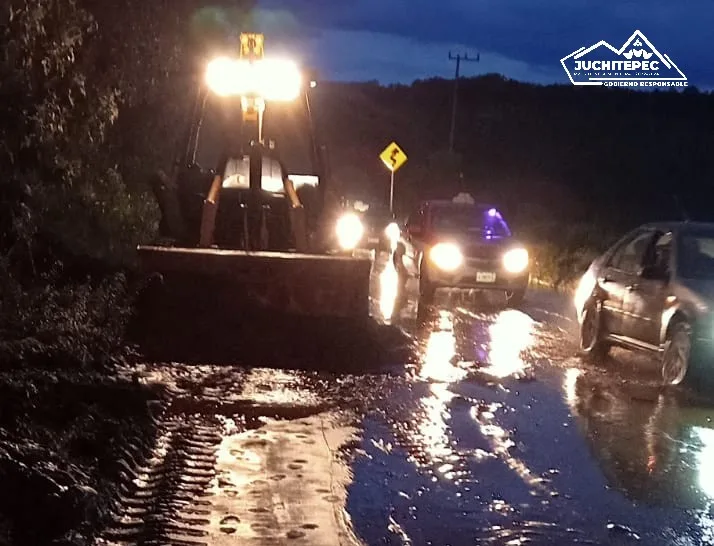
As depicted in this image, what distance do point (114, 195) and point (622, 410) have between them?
9496 mm

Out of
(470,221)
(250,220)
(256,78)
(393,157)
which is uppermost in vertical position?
(393,157)

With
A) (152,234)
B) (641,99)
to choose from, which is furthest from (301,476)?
(641,99)

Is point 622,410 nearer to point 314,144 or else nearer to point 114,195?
point 314,144

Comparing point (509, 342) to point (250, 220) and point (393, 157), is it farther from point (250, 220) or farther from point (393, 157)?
point (393, 157)

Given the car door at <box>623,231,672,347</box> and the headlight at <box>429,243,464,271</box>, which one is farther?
the headlight at <box>429,243,464,271</box>

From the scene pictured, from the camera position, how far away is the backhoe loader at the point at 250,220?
36.2ft

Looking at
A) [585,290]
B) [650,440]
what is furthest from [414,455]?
[585,290]

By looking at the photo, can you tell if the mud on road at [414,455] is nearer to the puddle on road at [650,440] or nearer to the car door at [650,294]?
the puddle on road at [650,440]

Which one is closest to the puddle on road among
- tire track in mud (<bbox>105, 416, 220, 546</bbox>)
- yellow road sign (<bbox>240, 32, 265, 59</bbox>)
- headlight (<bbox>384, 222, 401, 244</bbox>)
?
tire track in mud (<bbox>105, 416, 220, 546</bbox>)

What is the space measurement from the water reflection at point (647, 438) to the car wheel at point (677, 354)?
8.9 inches

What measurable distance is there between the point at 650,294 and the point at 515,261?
6.15m

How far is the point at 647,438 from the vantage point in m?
8.36

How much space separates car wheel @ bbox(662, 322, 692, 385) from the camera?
10.2 meters

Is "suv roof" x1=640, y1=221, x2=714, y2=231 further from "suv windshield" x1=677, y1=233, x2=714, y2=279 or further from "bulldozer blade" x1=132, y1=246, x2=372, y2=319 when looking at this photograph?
"bulldozer blade" x1=132, y1=246, x2=372, y2=319
